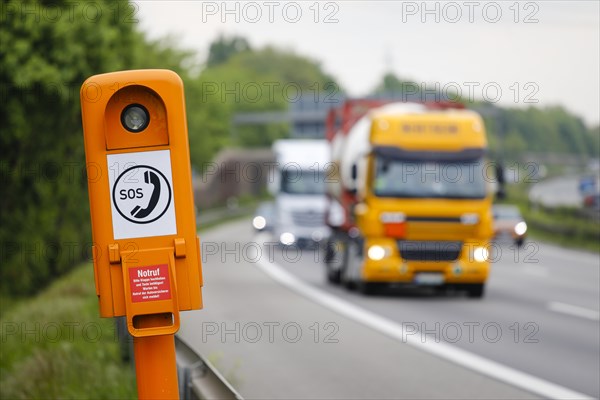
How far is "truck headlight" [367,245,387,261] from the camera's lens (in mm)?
19703

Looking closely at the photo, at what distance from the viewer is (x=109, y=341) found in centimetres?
1146

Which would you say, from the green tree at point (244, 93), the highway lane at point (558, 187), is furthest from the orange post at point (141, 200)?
the highway lane at point (558, 187)

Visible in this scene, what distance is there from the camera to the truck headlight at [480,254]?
64.2 ft

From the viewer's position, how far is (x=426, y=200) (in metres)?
19.3

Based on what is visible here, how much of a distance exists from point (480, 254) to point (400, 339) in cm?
601

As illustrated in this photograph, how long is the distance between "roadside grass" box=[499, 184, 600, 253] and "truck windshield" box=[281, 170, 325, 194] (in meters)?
9.14

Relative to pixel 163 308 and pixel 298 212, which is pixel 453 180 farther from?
pixel 298 212

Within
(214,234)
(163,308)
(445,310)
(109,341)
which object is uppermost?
(163,308)

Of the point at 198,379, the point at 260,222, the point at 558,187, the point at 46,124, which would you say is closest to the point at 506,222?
the point at 260,222

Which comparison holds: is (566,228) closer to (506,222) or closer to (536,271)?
(506,222)

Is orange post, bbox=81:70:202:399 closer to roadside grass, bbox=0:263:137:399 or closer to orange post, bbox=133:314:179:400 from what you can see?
orange post, bbox=133:314:179:400

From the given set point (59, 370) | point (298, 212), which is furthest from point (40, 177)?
point (298, 212)

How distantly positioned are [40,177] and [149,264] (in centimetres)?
1891

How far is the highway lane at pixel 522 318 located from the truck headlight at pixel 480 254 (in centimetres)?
70
